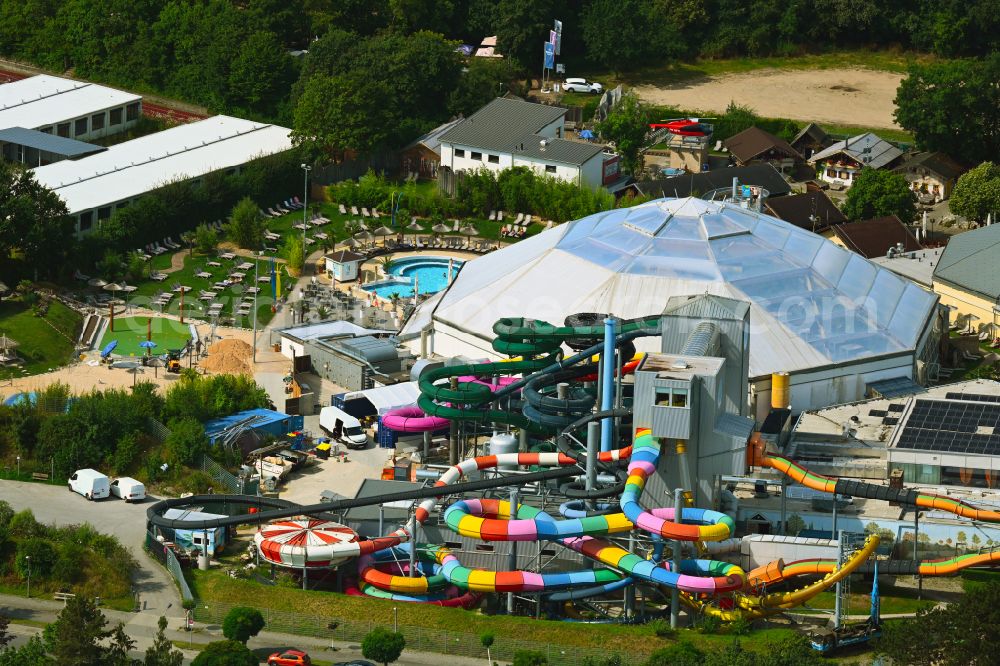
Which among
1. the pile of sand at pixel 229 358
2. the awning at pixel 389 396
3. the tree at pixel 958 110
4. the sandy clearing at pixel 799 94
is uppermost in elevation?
the tree at pixel 958 110

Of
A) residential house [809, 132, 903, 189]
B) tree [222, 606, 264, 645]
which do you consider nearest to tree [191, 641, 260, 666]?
tree [222, 606, 264, 645]

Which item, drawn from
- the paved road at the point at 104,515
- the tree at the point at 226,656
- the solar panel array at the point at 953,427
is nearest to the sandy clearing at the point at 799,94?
the solar panel array at the point at 953,427

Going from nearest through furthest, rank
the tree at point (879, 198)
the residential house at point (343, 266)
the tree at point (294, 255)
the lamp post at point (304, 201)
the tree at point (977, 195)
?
1. the residential house at point (343, 266)
2. the tree at point (294, 255)
3. the lamp post at point (304, 201)
4. the tree at point (977, 195)
5. the tree at point (879, 198)

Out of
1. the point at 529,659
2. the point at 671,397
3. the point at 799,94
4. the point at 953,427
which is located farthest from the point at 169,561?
the point at 799,94

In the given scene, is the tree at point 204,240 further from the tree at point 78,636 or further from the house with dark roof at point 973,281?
the tree at point 78,636

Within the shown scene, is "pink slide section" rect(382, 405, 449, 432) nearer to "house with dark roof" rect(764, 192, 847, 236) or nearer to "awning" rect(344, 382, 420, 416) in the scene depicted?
"awning" rect(344, 382, 420, 416)

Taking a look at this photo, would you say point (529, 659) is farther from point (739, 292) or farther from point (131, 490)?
point (739, 292)
